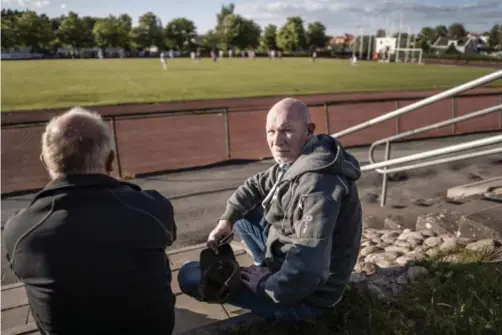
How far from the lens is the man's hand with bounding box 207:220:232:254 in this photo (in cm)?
254

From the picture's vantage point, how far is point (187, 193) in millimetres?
6836

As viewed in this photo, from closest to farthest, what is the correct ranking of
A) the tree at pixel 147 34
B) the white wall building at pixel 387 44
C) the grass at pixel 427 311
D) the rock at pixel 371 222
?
the grass at pixel 427 311, the rock at pixel 371 222, the white wall building at pixel 387 44, the tree at pixel 147 34

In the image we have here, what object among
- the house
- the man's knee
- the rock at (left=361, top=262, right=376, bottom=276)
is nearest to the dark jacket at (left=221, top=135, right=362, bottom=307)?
the man's knee

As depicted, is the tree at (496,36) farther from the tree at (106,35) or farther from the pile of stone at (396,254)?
the tree at (106,35)

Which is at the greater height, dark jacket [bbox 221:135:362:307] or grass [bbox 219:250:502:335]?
dark jacket [bbox 221:135:362:307]

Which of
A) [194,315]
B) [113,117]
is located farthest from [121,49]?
[194,315]

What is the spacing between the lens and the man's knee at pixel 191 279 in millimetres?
2517

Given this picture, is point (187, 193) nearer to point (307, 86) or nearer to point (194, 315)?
point (194, 315)

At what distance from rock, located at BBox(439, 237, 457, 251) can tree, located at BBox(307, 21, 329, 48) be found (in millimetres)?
117262

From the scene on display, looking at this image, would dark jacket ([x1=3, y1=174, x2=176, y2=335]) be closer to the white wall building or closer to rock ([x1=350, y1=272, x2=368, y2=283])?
rock ([x1=350, y1=272, x2=368, y2=283])

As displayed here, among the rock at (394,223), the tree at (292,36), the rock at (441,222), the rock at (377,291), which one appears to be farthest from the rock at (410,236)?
the tree at (292,36)

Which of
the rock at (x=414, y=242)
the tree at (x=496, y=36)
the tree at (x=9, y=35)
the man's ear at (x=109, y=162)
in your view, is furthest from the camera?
the tree at (x=9, y=35)

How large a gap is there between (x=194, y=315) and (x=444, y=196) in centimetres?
452

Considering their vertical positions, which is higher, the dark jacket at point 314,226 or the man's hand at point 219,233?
the dark jacket at point 314,226
